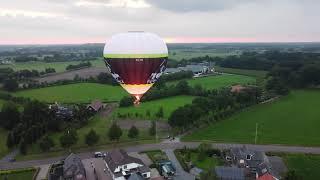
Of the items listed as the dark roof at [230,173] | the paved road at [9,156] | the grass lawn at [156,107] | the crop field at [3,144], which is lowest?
the paved road at [9,156]

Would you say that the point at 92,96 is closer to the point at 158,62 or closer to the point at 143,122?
the point at 143,122

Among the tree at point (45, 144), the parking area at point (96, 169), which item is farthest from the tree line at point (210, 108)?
the tree at point (45, 144)

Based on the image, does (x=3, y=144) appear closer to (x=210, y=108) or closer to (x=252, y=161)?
(x=210, y=108)

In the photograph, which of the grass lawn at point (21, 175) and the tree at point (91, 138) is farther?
the tree at point (91, 138)

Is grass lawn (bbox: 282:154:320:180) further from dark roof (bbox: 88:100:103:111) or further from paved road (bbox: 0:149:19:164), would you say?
dark roof (bbox: 88:100:103:111)

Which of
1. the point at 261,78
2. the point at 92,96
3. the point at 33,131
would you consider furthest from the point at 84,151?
the point at 261,78

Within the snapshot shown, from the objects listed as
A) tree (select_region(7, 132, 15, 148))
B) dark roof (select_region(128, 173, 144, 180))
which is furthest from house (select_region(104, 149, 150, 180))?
tree (select_region(7, 132, 15, 148))

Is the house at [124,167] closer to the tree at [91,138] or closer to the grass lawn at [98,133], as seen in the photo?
the tree at [91,138]
